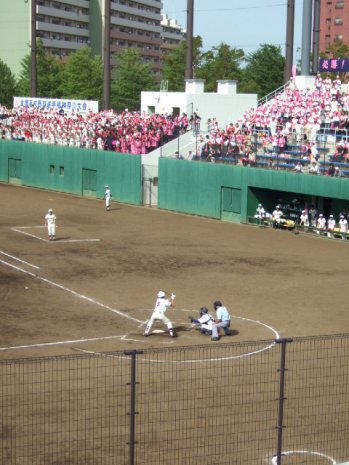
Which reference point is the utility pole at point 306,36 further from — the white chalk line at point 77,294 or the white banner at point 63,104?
the white chalk line at point 77,294

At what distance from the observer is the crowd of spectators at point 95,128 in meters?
53.2

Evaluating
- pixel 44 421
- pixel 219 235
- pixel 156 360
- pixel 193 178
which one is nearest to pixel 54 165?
pixel 193 178

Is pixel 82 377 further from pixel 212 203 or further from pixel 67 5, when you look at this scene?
pixel 67 5

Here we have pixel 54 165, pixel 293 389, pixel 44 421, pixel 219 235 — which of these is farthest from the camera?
pixel 54 165

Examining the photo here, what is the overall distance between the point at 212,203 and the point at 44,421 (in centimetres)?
3234

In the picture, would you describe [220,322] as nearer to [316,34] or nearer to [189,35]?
[316,34]

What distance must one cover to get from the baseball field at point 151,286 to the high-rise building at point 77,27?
8306cm

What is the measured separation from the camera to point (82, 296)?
1025 inches

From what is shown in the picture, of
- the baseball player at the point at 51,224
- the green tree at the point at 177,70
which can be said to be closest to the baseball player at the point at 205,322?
the baseball player at the point at 51,224

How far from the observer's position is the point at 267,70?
3780 inches

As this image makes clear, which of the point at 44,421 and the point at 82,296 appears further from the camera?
the point at 82,296

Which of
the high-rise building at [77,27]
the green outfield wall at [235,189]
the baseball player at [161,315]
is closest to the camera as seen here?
the baseball player at [161,315]

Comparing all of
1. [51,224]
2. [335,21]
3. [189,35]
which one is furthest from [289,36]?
[335,21]

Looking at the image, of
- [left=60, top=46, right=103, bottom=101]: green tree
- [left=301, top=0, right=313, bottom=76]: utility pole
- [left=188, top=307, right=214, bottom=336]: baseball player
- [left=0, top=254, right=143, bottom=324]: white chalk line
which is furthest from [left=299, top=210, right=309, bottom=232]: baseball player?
[left=60, top=46, right=103, bottom=101]: green tree
